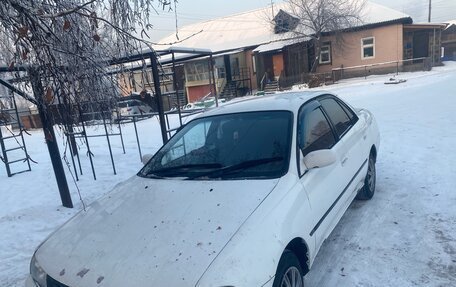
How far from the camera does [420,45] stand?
1102 inches

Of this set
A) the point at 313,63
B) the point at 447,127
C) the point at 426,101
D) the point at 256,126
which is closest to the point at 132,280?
the point at 256,126

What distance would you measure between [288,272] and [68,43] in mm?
3047

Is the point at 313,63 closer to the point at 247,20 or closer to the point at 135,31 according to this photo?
the point at 247,20

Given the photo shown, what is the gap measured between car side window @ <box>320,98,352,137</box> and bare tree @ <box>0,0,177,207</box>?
2058 millimetres

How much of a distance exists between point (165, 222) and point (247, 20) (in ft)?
114

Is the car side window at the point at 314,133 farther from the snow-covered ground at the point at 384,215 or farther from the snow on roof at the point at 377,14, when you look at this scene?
the snow on roof at the point at 377,14

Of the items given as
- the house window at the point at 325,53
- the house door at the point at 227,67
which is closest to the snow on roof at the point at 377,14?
the house window at the point at 325,53

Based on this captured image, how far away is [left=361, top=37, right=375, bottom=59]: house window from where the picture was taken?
2558 cm

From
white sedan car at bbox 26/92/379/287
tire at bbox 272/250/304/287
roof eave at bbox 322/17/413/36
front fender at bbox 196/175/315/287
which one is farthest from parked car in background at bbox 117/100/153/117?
roof eave at bbox 322/17/413/36

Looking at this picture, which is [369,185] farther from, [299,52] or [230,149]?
[299,52]

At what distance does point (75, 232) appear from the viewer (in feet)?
8.54

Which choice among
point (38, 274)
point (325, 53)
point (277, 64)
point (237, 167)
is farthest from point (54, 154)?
point (277, 64)

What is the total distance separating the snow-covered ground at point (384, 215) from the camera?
302cm

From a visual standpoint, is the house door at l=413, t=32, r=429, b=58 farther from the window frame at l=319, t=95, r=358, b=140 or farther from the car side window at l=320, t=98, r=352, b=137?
the car side window at l=320, t=98, r=352, b=137
